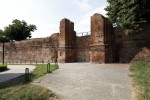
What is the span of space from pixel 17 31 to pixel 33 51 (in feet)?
57.3

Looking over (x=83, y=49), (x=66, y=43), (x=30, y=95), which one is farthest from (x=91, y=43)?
(x=30, y=95)

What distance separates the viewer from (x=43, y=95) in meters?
7.96

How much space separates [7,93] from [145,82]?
19.8ft

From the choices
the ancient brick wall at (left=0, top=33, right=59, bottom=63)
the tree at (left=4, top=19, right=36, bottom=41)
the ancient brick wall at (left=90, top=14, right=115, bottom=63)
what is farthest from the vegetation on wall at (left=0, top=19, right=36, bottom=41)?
the ancient brick wall at (left=90, top=14, right=115, bottom=63)

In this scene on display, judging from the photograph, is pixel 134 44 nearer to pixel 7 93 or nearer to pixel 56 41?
pixel 56 41

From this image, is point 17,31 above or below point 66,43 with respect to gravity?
above

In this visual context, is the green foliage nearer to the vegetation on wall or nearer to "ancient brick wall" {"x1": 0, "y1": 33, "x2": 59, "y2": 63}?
"ancient brick wall" {"x1": 0, "y1": 33, "x2": 59, "y2": 63}

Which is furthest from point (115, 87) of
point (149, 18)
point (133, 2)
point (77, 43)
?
point (77, 43)

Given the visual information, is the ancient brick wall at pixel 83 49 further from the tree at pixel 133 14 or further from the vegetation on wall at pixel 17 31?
the vegetation on wall at pixel 17 31

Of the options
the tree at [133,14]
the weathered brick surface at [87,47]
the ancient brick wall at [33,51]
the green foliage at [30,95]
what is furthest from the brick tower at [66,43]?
the green foliage at [30,95]

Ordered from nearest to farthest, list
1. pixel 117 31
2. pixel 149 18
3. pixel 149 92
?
1. pixel 149 92
2. pixel 149 18
3. pixel 117 31

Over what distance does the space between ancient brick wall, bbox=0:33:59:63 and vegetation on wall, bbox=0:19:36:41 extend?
1121cm

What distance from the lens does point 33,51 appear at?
1208 inches

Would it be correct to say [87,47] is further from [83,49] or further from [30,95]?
[30,95]
